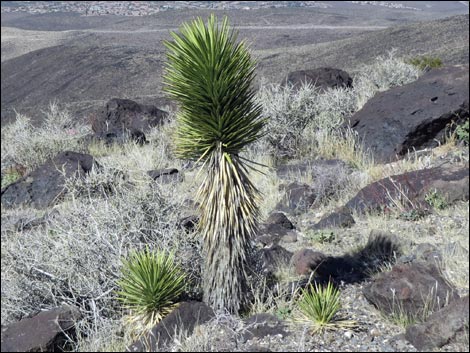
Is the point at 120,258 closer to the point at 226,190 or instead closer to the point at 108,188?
the point at 226,190

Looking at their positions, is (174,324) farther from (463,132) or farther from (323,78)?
(323,78)

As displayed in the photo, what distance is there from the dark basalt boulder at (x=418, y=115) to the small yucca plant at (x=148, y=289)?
511 centimetres

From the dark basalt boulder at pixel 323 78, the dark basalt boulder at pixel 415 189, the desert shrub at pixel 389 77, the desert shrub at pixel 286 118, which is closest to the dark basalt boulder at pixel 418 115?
the desert shrub at pixel 286 118

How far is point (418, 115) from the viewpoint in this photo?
9383 mm

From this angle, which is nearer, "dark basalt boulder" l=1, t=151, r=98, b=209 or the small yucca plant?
the small yucca plant

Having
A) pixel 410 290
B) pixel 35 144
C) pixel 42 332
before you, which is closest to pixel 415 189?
pixel 410 290

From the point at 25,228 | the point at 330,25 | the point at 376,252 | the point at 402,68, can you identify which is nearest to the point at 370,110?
the point at 402,68

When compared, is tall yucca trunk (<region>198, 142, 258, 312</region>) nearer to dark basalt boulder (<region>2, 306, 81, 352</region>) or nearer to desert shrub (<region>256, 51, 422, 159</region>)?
dark basalt boulder (<region>2, 306, 81, 352</region>)

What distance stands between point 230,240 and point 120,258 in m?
0.92

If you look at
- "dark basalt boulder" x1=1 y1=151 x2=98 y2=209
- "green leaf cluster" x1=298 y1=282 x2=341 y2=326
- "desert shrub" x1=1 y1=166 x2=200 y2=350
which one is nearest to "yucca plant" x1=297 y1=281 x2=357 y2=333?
"green leaf cluster" x1=298 y1=282 x2=341 y2=326

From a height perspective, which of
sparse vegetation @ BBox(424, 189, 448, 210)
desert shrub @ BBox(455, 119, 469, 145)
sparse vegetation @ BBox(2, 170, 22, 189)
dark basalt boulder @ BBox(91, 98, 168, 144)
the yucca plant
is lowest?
sparse vegetation @ BBox(2, 170, 22, 189)

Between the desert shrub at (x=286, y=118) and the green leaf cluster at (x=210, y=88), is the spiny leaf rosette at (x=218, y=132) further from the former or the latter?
the desert shrub at (x=286, y=118)

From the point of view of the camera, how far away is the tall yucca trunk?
5051 millimetres

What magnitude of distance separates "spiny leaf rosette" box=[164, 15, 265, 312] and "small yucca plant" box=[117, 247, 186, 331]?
41 centimetres
